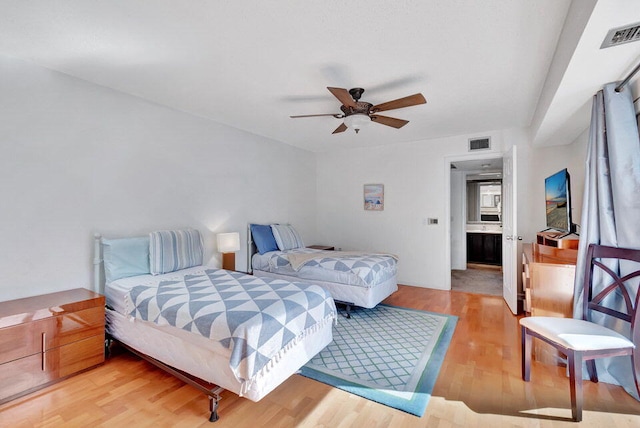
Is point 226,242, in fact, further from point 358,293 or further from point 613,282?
point 613,282

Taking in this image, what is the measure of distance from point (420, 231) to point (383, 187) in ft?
3.37

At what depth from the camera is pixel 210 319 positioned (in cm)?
195

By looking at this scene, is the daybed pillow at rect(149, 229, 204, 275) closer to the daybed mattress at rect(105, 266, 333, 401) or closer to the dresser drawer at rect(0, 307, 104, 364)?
the daybed mattress at rect(105, 266, 333, 401)

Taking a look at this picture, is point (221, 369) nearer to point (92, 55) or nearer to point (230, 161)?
point (92, 55)

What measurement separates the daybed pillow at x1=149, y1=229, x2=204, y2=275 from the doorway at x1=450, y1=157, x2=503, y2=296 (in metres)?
4.86

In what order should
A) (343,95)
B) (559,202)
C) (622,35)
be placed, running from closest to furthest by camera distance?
(622,35) < (343,95) < (559,202)

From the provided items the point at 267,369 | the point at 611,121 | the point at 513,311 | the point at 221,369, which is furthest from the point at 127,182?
the point at 513,311

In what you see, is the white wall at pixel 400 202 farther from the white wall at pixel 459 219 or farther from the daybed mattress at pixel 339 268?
the white wall at pixel 459 219

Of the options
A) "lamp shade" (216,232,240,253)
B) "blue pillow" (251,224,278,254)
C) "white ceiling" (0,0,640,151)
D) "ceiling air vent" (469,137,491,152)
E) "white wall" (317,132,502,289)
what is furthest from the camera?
"white wall" (317,132,502,289)

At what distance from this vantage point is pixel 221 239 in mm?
3865

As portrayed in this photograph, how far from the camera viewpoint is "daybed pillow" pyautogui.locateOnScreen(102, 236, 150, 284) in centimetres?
279

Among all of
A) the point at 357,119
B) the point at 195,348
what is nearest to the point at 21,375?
the point at 195,348

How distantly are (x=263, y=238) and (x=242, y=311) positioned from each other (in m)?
2.48

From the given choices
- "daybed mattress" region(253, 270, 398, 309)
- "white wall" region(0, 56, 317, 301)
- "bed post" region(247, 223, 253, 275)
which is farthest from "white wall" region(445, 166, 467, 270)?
"white wall" region(0, 56, 317, 301)
